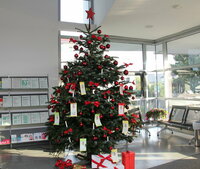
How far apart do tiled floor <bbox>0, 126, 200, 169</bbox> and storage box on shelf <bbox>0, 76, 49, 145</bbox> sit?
0.41 meters

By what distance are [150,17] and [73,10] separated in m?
2.37

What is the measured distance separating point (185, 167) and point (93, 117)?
183 centimetres

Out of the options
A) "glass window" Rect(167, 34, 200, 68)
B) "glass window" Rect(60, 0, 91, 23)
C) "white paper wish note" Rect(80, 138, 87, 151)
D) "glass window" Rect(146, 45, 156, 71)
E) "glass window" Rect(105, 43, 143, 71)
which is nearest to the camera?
"white paper wish note" Rect(80, 138, 87, 151)

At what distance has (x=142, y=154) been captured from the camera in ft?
14.6

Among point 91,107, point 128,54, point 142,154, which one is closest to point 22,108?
point 91,107

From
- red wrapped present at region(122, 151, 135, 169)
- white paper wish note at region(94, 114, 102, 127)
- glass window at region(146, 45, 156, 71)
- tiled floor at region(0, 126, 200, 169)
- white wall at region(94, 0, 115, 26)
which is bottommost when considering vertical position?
tiled floor at region(0, 126, 200, 169)

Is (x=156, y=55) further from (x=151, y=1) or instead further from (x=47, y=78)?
(x=47, y=78)

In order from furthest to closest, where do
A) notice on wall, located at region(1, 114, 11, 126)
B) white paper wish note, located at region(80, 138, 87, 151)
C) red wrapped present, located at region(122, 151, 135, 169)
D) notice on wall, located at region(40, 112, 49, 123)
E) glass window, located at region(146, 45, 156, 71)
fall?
1. glass window, located at region(146, 45, 156, 71)
2. notice on wall, located at region(40, 112, 49, 123)
3. notice on wall, located at region(1, 114, 11, 126)
4. red wrapped present, located at region(122, 151, 135, 169)
5. white paper wish note, located at region(80, 138, 87, 151)

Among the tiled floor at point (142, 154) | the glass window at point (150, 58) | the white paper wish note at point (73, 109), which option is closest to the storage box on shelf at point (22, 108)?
the tiled floor at point (142, 154)

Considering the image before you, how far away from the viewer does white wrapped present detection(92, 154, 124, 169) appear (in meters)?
3.25

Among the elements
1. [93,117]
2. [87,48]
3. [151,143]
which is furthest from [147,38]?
[93,117]

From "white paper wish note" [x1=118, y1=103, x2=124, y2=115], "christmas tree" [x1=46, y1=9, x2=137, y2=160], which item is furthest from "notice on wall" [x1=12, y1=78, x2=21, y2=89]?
"white paper wish note" [x1=118, y1=103, x2=124, y2=115]

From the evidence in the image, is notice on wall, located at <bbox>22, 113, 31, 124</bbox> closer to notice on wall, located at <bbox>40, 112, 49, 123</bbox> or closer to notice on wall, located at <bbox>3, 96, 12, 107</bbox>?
notice on wall, located at <bbox>40, 112, 49, 123</bbox>

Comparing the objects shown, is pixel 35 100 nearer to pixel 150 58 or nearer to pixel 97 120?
pixel 97 120
